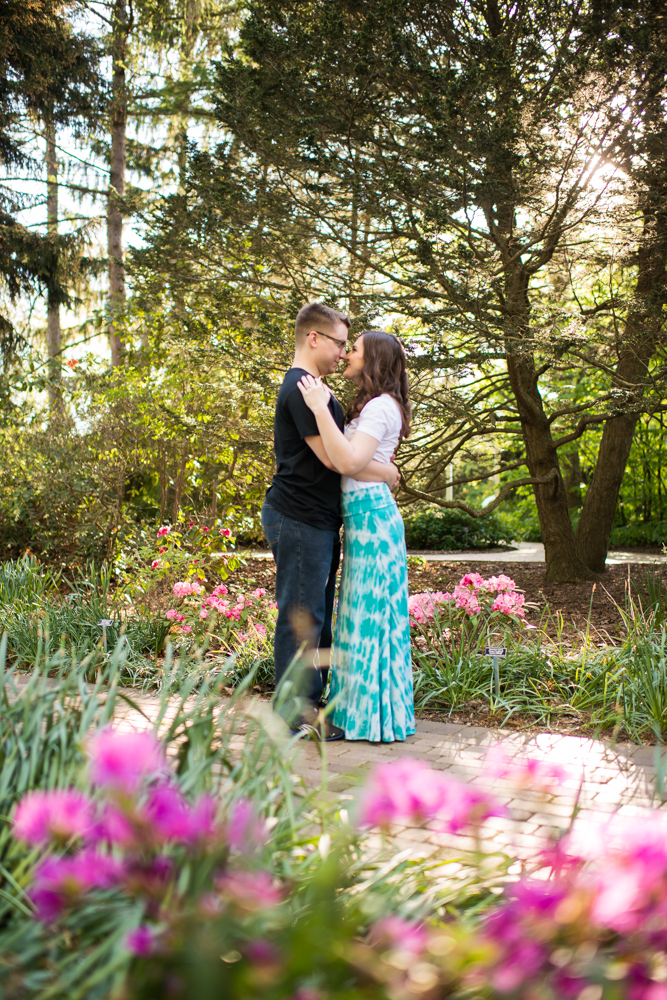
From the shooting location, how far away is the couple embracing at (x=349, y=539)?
3553mm

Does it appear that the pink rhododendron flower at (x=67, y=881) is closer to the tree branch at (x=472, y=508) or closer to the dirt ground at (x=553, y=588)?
the dirt ground at (x=553, y=588)

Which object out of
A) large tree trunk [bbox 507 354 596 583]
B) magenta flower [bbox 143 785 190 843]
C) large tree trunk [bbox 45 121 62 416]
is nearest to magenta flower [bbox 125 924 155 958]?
magenta flower [bbox 143 785 190 843]

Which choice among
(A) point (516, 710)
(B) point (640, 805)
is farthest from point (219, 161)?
(B) point (640, 805)

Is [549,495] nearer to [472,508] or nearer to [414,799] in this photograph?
[472,508]

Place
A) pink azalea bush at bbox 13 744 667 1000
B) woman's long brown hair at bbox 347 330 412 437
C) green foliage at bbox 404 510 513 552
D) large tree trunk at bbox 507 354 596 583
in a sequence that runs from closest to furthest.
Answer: pink azalea bush at bbox 13 744 667 1000 < woman's long brown hair at bbox 347 330 412 437 < large tree trunk at bbox 507 354 596 583 < green foliage at bbox 404 510 513 552

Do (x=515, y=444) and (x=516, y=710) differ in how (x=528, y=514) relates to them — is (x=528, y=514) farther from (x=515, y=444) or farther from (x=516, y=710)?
(x=516, y=710)

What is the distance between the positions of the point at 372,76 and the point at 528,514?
13954 millimetres

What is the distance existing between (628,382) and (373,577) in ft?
12.9

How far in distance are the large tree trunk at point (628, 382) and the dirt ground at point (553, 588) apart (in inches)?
20.7

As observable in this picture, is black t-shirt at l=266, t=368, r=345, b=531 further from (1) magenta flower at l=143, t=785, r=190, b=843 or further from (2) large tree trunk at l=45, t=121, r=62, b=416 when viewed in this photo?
(2) large tree trunk at l=45, t=121, r=62, b=416

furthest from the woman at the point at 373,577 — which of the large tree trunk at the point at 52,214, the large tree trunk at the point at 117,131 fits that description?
the large tree trunk at the point at 52,214

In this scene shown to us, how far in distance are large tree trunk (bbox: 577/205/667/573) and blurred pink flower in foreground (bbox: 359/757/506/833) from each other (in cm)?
530

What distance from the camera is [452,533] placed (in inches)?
637

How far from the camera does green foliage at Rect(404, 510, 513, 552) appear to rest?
15.8 meters
